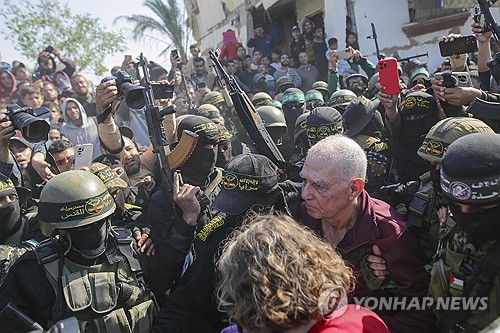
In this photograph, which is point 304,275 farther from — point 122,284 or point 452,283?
point 122,284

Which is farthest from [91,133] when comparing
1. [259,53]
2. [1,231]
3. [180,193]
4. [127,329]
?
[259,53]

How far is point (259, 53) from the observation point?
12320mm

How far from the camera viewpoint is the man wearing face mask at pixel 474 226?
196 cm

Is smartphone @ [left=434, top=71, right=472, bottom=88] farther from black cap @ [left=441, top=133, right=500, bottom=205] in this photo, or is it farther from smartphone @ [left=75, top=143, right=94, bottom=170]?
smartphone @ [left=75, top=143, right=94, bottom=170]

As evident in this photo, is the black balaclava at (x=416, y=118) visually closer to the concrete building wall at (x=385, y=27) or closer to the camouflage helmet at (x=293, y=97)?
the camouflage helmet at (x=293, y=97)

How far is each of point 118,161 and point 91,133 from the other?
1992 millimetres

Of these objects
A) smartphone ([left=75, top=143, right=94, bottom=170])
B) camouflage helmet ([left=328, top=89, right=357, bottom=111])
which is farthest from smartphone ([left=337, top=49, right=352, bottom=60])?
smartphone ([left=75, top=143, right=94, bottom=170])

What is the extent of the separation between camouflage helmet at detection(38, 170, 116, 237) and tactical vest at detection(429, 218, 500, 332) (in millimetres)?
1923

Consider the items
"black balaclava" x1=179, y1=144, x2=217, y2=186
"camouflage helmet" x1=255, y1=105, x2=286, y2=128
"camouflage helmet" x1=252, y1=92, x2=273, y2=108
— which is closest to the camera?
"black balaclava" x1=179, y1=144, x2=217, y2=186

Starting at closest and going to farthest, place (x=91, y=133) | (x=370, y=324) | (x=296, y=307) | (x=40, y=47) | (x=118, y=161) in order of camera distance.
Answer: (x=296, y=307) < (x=370, y=324) < (x=118, y=161) < (x=91, y=133) < (x=40, y=47)

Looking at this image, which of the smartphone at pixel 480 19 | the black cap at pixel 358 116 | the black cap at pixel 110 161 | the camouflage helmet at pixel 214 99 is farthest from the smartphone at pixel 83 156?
the smartphone at pixel 480 19

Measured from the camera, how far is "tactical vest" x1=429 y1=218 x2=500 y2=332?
1977mm

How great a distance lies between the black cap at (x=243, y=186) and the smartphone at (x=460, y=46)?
7.49ft

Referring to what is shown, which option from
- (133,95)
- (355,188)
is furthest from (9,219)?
(355,188)
